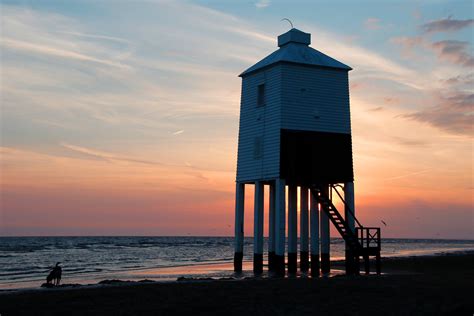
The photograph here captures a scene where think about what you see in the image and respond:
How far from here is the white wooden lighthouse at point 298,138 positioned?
31703mm

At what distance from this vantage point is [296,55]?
108 feet

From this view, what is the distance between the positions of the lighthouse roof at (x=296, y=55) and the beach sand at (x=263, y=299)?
12.7 meters

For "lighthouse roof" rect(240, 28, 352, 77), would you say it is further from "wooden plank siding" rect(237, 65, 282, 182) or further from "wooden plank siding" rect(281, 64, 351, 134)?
"wooden plank siding" rect(237, 65, 282, 182)

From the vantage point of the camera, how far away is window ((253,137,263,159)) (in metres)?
32.9

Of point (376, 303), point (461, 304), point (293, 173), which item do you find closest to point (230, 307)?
point (376, 303)

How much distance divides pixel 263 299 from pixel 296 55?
16.6 m

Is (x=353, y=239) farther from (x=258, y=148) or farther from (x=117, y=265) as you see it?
(x=117, y=265)

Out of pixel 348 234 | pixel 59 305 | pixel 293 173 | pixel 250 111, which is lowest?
pixel 59 305

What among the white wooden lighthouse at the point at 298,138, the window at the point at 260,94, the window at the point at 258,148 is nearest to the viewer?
the white wooden lighthouse at the point at 298,138

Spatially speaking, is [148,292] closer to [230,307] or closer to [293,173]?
[230,307]

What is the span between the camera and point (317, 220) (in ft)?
113

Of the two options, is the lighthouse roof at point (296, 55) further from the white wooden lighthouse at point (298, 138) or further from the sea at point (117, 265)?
the sea at point (117, 265)

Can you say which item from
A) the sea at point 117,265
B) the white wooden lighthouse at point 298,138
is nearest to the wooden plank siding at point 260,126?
the white wooden lighthouse at point 298,138

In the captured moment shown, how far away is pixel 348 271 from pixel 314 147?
663 cm
